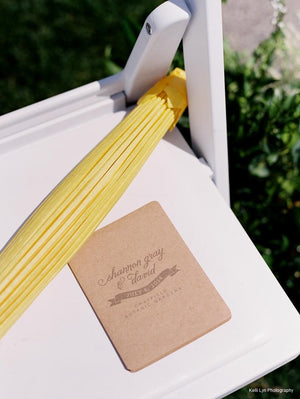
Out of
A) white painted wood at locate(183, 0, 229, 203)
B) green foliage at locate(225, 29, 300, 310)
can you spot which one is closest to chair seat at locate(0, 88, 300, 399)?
white painted wood at locate(183, 0, 229, 203)

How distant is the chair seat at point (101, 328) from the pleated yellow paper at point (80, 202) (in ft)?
0.15

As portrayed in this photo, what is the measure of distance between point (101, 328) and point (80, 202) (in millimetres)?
206

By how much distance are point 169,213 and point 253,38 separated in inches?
32.4

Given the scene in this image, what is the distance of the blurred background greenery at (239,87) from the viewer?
1429 mm

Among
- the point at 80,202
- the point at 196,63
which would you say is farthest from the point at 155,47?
the point at 80,202

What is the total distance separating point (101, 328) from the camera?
945 mm

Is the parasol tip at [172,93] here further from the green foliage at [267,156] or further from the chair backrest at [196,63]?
the green foliage at [267,156]

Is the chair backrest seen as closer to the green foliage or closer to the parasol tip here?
the parasol tip

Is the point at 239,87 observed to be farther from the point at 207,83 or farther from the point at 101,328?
the point at 101,328

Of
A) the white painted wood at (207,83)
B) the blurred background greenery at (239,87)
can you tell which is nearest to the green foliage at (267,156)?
the blurred background greenery at (239,87)

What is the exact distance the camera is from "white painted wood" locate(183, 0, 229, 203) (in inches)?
36.0

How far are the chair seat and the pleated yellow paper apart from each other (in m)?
0.05

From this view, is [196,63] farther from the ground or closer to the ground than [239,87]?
closer to the ground

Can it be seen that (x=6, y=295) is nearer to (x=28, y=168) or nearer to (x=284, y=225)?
(x=28, y=168)
